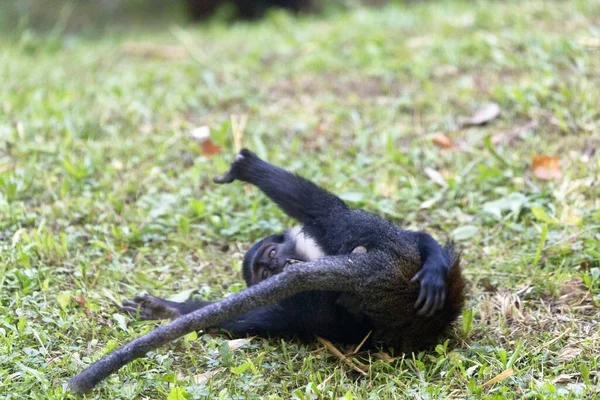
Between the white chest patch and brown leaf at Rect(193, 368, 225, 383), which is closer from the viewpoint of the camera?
brown leaf at Rect(193, 368, 225, 383)

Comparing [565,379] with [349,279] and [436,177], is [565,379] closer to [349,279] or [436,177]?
[349,279]

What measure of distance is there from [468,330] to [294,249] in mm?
857

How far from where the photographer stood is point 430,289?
2.95 metres

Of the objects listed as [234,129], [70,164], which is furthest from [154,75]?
[70,164]

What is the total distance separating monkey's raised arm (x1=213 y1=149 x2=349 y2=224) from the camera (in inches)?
136

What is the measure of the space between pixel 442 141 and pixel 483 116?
0.48m

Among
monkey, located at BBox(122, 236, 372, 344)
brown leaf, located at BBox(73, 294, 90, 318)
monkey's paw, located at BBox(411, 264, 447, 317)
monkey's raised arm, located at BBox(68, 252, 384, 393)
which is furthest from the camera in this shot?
brown leaf, located at BBox(73, 294, 90, 318)

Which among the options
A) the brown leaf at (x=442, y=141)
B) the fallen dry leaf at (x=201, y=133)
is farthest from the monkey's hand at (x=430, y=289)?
the fallen dry leaf at (x=201, y=133)

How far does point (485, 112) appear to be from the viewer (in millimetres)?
5281

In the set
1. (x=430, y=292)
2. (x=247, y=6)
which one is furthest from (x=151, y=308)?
(x=247, y=6)

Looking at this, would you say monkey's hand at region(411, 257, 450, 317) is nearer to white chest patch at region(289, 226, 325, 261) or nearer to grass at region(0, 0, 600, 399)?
grass at region(0, 0, 600, 399)

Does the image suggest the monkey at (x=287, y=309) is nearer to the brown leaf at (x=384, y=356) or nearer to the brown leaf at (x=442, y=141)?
the brown leaf at (x=384, y=356)

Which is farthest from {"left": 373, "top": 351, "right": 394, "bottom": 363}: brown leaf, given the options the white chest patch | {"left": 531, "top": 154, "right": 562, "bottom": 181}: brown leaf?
{"left": 531, "top": 154, "right": 562, "bottom": 181}: brown leaf

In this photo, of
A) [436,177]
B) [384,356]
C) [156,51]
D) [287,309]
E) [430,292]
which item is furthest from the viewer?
[156,51]
